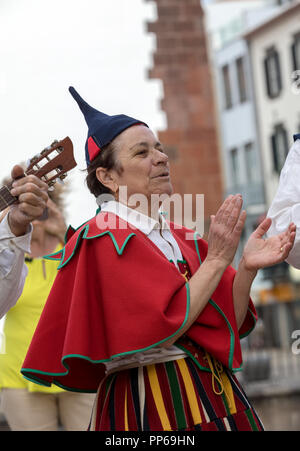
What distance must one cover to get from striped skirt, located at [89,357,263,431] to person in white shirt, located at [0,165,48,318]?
511mm

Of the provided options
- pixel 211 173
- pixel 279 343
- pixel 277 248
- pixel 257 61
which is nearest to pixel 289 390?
pixel 211 173

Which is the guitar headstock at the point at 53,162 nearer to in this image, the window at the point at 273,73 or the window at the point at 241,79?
the window at the point at 273,73

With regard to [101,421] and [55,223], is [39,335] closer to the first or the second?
[101,421]

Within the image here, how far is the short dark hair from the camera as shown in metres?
3.12

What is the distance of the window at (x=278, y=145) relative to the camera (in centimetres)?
2892

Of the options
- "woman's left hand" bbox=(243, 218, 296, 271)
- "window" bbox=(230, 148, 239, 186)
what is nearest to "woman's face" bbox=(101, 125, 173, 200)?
"woman's left hand" bbox=(243, 218, 296, 271)

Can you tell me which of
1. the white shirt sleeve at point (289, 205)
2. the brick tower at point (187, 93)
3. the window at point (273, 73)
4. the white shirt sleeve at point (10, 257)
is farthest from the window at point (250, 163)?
the white shirt sleeve at point (10, 257)

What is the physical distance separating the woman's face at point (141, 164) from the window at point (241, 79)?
2791 cm

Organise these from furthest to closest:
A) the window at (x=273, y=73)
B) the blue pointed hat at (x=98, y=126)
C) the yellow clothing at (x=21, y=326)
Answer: the window at (x=273, y=73), the yellow clothing at (x=21, y=326), the blue pointed hat at (x=98, y=126)

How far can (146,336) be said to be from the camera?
271cm

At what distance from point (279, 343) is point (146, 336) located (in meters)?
27.5

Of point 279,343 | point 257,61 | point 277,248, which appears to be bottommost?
point 279,343

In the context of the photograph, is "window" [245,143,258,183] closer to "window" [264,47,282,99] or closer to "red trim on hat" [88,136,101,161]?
"window" [264,47,282,99]

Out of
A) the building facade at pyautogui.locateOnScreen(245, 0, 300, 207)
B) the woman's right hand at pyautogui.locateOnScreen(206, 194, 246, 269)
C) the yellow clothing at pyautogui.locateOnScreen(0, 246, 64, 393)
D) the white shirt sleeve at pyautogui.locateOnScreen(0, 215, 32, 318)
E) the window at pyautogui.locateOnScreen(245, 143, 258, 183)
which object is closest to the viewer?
the woman's right hand at pyautogui.locateOnScreen(206, 194, 246, 269)
